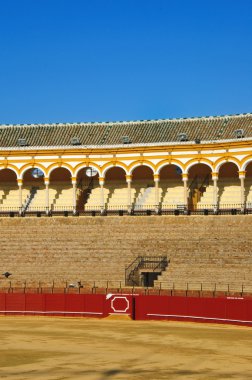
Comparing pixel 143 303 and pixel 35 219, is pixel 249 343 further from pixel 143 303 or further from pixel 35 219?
pixel 35 219

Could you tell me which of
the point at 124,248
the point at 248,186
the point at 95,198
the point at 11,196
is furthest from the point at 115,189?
the point at 124,248

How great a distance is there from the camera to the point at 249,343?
26.1 m

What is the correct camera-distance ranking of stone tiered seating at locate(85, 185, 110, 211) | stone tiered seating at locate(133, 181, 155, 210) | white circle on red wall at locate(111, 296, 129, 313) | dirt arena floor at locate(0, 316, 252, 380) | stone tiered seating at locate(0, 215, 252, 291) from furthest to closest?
stone tiered seating at locate(85, 185, 110, 211), stone tiered seating at locate(133, 181, 155, 210), stone tiered seating at locate(0, 215, 252, 291), white circle on red wall at locate(111, 296, 129, 313), dirt arena floor at locate(0, 316, 252, 380)

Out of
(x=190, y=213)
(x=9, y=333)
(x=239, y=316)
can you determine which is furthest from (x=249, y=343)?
(x=190, y=213)

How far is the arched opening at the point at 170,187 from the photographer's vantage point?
5843cm

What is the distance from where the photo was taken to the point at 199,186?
59.1 metres

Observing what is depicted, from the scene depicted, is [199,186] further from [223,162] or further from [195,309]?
[195,309]

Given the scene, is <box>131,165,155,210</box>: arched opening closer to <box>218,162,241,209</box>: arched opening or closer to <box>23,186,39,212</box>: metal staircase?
<box>218,162,241,209</box>: arched opening

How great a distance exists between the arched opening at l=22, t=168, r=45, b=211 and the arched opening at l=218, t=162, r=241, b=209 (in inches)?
538

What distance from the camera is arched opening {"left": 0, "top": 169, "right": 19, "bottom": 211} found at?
61.0 metres

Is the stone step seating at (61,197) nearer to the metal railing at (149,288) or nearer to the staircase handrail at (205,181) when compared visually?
the staircase handrail at (205,181)

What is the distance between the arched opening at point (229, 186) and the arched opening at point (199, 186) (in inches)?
31.2

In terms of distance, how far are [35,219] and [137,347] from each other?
29.9m

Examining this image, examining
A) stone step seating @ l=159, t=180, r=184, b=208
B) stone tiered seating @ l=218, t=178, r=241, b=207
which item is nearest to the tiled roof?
stone step seating @ l=159, t=180, r=184, b=208
